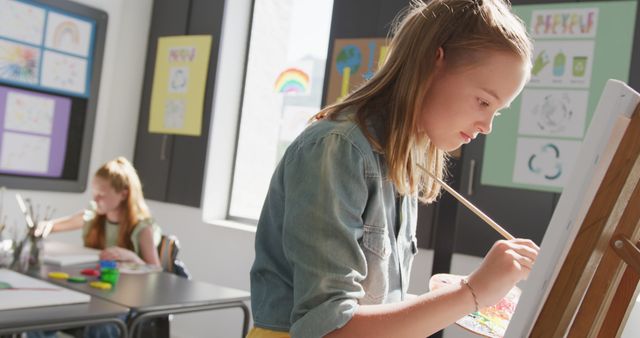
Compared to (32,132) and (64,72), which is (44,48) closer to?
(64,72)

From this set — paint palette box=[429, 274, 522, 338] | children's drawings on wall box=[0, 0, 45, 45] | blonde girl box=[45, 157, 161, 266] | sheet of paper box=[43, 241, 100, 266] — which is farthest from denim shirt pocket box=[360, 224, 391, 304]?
children's drawings on wall box=[0, 0, 45, 45]

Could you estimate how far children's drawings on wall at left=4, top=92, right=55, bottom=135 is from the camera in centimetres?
385

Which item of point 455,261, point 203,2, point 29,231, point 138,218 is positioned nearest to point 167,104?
point 203,2

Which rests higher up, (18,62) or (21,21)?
(21,21)

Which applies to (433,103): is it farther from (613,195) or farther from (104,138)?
(104,138)

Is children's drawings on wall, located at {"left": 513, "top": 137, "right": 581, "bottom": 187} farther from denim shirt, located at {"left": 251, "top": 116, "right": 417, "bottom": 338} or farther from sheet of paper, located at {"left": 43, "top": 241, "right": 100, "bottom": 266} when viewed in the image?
denim shirt, located at {"left": 251, "top": 116, "right": 417, "bottom": 338}

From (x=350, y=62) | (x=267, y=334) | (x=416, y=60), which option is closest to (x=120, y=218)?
(x=350, y=62)

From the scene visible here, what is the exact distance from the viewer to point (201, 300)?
2.22 m

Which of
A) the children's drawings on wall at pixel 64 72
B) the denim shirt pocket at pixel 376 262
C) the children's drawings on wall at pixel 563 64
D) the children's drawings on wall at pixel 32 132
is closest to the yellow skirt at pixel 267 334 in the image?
the denim shirt pocket at pixel 376 262

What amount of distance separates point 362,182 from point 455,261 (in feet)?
7.25

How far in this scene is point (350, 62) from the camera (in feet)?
Result: 11.4

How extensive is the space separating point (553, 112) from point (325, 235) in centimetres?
220

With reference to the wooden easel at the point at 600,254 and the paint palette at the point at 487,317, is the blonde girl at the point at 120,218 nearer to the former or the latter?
the paint palette at the point at 487,317

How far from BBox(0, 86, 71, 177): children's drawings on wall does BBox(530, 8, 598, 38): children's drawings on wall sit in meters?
2.76
